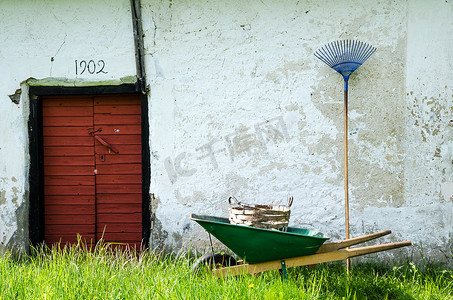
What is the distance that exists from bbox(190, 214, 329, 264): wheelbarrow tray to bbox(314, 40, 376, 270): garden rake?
1037mm

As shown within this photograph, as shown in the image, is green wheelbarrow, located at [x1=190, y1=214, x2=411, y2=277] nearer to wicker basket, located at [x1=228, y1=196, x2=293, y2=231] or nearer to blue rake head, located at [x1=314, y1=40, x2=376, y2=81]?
wicker basket, located at [x1=228, y1=196, x2=293, y2=231]

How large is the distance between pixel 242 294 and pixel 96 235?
244 cm

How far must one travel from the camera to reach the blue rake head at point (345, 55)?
14.1ft

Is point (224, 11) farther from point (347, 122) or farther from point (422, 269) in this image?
point (422, 269)

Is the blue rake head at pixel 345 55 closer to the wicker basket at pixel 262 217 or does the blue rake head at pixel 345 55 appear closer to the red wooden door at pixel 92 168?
the wicker basket at pixel 262 217

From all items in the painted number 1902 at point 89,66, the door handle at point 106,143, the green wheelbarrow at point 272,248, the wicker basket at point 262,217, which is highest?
the painted number 1902 at point 89,66

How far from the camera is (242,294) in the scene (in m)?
3.05

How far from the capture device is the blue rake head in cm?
429

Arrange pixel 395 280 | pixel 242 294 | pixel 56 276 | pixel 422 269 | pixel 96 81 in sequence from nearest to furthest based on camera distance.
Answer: pixel 242 294, pixel 56 276, pixel 395 280, pixel 422 269, pixel 96 81

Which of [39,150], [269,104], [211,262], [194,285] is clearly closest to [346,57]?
[269,104]

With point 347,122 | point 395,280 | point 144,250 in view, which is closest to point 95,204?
point 144,250

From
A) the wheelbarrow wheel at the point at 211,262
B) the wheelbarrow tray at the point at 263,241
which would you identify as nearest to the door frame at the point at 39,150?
the wheelbarrow wheel at the point at 211,262

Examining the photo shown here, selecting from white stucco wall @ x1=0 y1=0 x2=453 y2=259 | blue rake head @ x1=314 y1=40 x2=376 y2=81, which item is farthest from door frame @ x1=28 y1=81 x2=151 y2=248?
blue rake head @ x1=314 y1=40 x2=376 y2=81

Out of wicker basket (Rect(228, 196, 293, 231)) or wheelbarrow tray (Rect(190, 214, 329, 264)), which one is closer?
wheelbarrow tray (Rect(190, 214, 329, 264))
